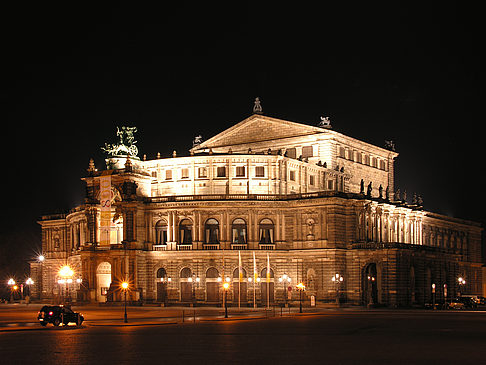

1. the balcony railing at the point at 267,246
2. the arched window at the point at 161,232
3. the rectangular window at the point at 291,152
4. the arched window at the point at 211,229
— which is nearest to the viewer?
the balcony railing at the point at 267,246

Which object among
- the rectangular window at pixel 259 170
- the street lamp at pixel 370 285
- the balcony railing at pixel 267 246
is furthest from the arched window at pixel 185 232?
the street lamp at pixel 370 285

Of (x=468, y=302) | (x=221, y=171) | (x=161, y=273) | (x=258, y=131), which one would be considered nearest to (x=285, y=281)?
(x=161, y=273)

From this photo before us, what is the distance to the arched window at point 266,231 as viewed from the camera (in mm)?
118375

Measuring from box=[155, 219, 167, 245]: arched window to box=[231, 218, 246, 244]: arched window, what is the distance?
10.6 metres

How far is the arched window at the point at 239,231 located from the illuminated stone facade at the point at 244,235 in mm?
149

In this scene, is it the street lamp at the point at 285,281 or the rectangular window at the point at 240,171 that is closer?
the street lamp at the point at 285,281

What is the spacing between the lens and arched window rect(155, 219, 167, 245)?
121 metres

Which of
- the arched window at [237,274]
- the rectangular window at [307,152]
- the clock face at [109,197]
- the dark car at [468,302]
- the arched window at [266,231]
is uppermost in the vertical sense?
the rectangular window at [307,152]

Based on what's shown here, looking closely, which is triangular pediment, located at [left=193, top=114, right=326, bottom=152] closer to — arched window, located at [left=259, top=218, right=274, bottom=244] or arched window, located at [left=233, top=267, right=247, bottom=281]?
arched window, located at [left=259, top=218, right=274, bottom=244]

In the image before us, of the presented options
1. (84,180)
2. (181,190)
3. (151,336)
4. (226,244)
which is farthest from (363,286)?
(151,336)

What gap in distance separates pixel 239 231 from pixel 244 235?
3.19 ft

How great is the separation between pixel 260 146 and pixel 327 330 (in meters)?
80.7

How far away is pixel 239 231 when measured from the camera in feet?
389

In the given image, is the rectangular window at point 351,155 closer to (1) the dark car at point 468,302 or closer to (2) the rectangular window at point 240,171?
(2) the rectangular window at point 240,171
